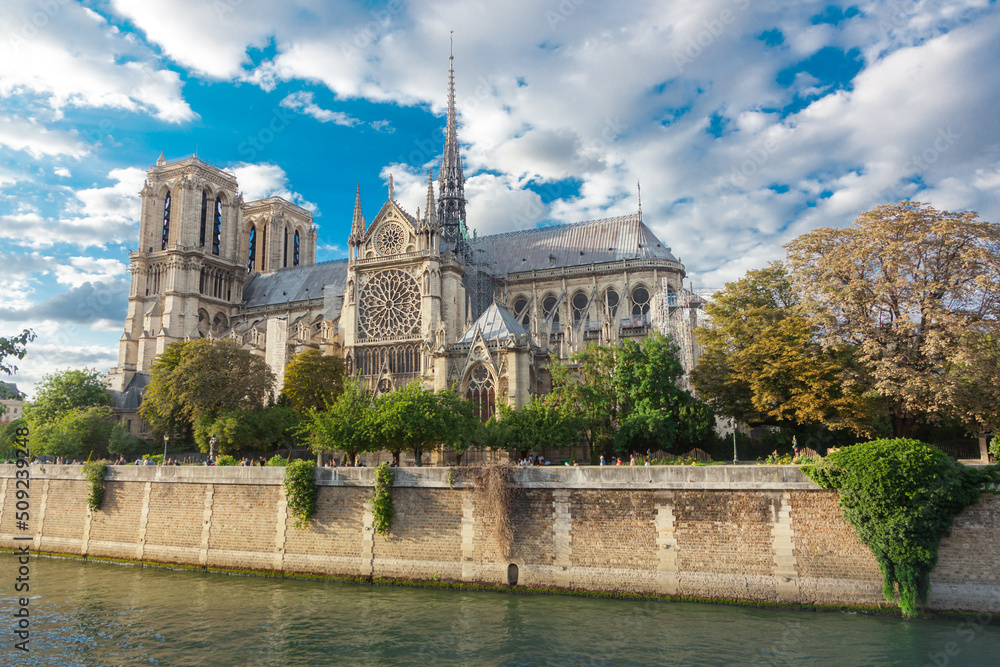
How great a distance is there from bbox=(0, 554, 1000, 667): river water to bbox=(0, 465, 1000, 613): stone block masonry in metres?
0.75

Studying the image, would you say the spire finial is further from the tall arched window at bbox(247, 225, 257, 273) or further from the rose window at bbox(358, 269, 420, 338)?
the tall arched window at bbox(247, 225, 257, 273)

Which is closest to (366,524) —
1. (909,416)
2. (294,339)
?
(909,416)

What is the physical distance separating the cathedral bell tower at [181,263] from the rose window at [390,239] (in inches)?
900

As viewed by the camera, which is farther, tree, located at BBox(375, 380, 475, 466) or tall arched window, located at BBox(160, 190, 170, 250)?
tall arched window, located at BBox(160, 190, 170, 250)

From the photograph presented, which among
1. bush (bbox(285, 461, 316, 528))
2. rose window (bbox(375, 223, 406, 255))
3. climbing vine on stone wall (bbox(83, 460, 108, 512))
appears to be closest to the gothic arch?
bush (bbox(285, 461, 316, 528))

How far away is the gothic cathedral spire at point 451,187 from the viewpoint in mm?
61469

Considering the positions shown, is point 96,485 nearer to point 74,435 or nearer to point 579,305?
point 74,435

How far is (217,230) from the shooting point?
2950 inches

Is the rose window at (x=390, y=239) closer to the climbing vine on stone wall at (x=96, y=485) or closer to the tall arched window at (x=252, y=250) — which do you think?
the climbing vine on stone wall at (x=96, y=485)

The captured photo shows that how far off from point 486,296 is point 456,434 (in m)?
30.1

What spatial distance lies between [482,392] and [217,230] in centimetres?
5046

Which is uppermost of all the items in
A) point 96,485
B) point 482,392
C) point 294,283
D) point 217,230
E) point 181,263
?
point 217,230

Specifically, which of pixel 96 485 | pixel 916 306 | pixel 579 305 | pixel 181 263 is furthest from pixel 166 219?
pixel 916 306

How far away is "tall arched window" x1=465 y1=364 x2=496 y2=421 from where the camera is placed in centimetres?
3578
